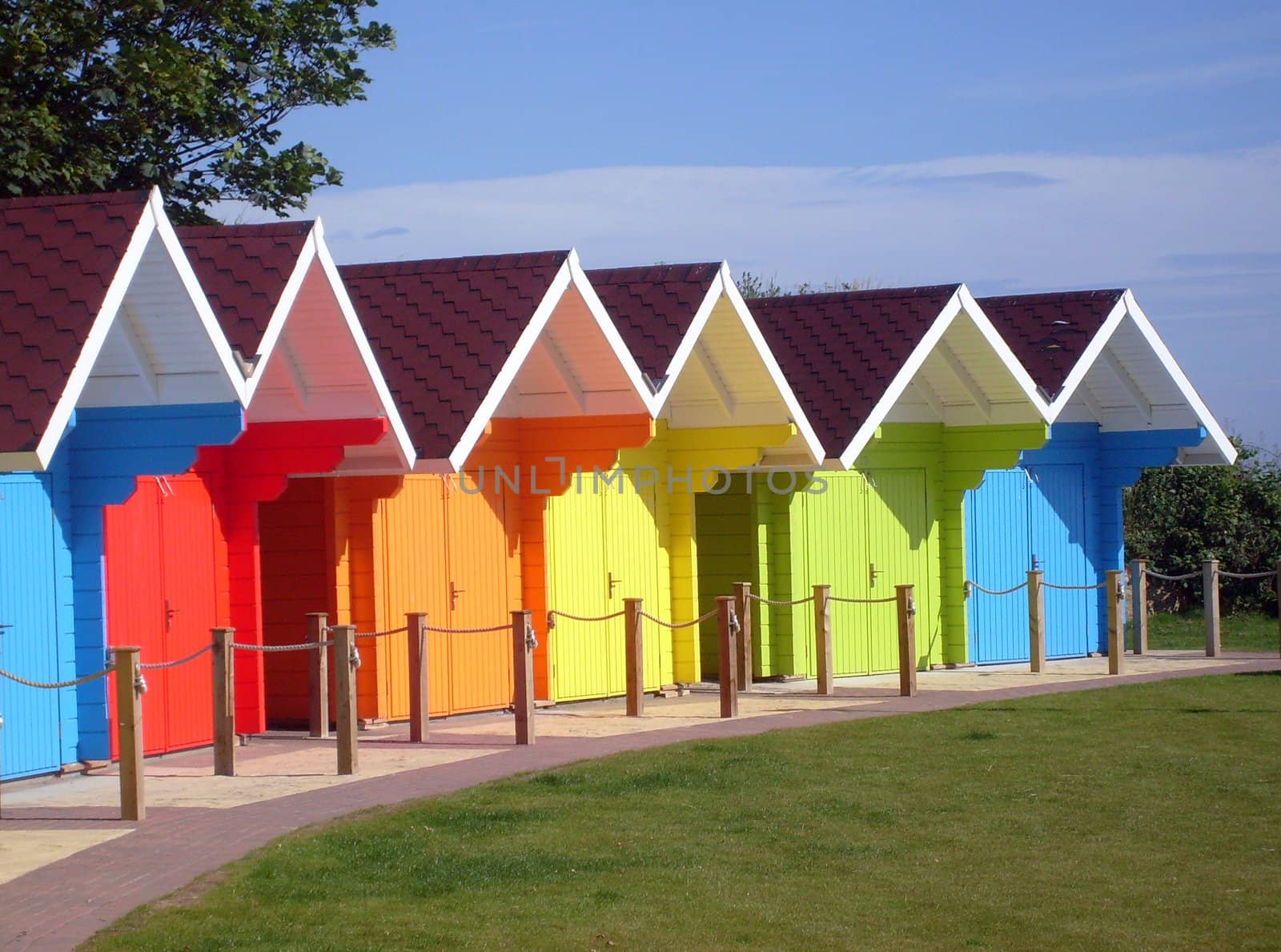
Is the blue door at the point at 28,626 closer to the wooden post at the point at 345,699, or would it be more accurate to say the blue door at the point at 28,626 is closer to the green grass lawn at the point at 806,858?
the wooden post at the point at 345,699

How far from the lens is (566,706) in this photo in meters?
18.0

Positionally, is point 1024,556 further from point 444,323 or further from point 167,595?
point 167,595

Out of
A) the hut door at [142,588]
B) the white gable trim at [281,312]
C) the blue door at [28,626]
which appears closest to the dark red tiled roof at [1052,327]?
the white gable trim at [281,312]

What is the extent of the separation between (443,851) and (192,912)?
73.6 inches

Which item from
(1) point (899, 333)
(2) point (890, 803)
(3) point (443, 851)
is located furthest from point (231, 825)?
(1) point (899, 333)

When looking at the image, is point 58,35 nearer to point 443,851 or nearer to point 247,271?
point 247,271

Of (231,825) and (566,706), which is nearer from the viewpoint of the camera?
(231,825)

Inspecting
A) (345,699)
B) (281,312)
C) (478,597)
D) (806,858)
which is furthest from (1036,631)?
(806,858)

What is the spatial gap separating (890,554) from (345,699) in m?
9.63

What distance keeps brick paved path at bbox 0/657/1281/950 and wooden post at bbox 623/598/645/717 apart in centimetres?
91

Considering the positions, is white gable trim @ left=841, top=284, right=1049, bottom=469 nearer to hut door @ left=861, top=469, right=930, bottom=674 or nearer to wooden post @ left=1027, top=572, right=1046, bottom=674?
hut door @ left=861, top=469, right=930, bottom=674

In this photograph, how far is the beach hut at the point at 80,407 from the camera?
11633 mm

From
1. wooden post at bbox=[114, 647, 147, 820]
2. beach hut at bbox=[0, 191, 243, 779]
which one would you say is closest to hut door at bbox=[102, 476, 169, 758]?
beach hut at bbox=[0, 191, 243, 779]

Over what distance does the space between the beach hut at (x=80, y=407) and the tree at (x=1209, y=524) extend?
19630 mm
